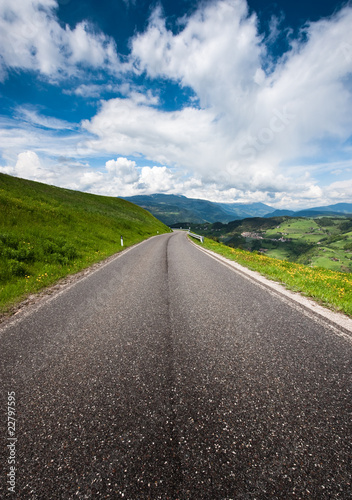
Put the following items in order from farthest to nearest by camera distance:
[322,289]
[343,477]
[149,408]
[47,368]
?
[322,289] → [47,368] → [149,408] → [343,477]

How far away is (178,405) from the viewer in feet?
8.36

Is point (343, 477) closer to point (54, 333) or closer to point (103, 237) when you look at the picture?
point (54, 333)

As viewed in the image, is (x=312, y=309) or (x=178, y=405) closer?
(x=178, y=405)

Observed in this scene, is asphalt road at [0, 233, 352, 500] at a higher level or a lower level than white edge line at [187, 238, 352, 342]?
lower

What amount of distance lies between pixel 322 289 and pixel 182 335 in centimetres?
559

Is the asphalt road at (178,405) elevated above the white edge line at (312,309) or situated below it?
below

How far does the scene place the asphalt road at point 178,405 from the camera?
1786mm

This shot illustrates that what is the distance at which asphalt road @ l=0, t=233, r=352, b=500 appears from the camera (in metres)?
1.79

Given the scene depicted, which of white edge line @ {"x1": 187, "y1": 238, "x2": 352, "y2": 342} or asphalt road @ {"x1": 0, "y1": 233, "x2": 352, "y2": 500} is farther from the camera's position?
white edge line @ {"x1": 187, "y1": 238, "x2": 352, "y2": 342}

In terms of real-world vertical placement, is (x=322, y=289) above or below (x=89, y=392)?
above

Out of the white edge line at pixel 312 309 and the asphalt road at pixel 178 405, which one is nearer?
the asphalt road at pixel 178 405

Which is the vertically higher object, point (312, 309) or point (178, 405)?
point (312, 309)

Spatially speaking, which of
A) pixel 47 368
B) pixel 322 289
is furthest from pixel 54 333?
pixel 322 289

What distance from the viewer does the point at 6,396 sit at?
2.74m
